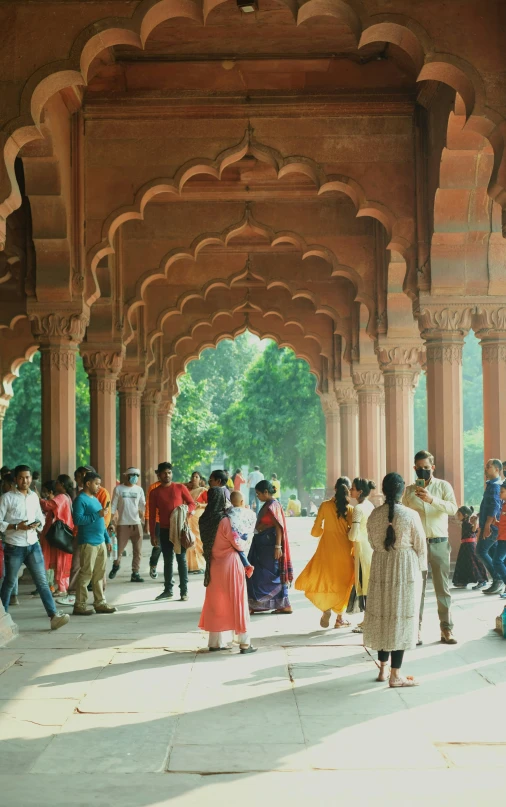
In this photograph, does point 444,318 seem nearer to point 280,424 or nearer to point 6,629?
point 6,629

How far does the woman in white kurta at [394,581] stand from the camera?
19.2 feet

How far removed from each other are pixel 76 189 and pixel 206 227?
4188 mm

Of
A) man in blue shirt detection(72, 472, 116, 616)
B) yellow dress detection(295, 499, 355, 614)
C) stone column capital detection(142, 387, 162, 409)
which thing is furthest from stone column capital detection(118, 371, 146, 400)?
yellow dress detection(295, 499, 355, 614)

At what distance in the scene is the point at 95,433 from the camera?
16000 mm

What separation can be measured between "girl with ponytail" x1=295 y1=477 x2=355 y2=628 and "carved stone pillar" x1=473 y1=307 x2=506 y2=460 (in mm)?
4217

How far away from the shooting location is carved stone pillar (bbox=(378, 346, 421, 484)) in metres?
15.4

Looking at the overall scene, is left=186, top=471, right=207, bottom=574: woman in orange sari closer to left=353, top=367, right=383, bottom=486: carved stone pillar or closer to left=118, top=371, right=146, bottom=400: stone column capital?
left=118, top=371, right=146, bottom=400: stone column capital

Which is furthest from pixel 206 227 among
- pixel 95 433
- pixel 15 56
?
pixel 15 56

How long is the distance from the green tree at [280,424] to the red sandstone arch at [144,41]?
1425 inches

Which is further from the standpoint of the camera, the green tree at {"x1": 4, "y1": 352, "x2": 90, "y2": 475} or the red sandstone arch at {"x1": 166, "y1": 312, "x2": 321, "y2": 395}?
the green tree at {"x1": 4, "y1": 352, "x2": 90, "y2": 475}

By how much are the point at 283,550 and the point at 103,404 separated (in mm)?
7673

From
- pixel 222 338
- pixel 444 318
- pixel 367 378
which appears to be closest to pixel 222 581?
pixel 444 318

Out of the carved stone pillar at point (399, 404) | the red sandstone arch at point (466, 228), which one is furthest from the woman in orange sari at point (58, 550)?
the carved stone pillar at point (399, 404)

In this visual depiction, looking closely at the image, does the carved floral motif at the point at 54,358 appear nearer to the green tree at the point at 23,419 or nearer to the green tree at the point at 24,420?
the green tree at the point at 24,420
